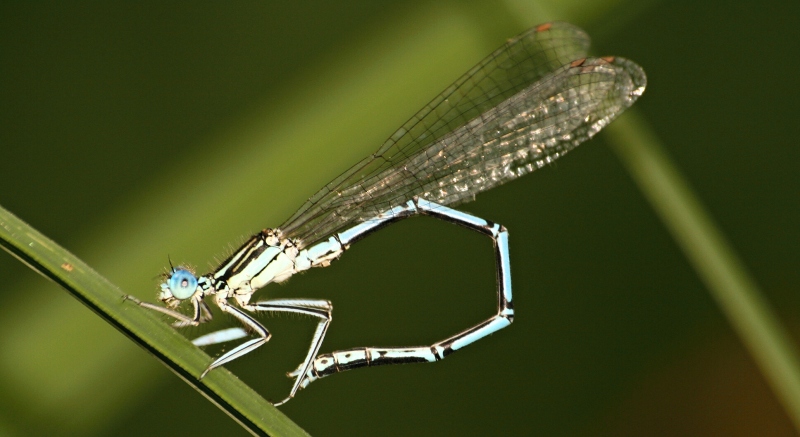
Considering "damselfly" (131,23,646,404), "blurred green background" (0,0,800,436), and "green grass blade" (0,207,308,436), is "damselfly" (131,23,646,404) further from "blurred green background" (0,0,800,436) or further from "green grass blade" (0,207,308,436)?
"green grass blade" (0,207,308,436)

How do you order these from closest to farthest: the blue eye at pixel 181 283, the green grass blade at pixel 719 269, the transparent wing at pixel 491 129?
the green grass blade at pixel 719 269 < the blue eye at pixel 181 283 < the transparent wing at pixel 491 129

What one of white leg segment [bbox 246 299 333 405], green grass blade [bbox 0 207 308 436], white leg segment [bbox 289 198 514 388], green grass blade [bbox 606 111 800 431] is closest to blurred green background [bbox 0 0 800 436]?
white leg segment [bbox 289 198 514 388]

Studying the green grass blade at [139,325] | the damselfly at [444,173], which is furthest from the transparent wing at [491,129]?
the green grass blade at [139,325]

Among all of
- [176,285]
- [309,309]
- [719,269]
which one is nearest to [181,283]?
[176,285]

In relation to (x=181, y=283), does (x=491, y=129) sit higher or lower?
higher

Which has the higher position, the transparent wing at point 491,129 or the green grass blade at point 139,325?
the transparent wing at point 491,129

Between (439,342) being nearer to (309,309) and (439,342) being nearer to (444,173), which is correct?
(309,309)

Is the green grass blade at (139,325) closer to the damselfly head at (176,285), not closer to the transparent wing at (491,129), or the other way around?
the damselfly head at (176,285)
